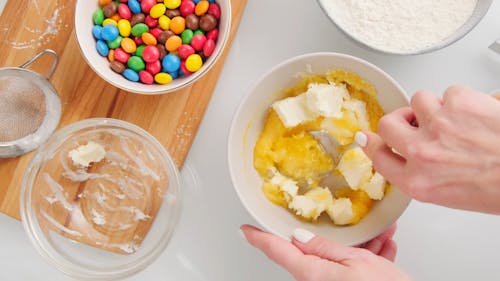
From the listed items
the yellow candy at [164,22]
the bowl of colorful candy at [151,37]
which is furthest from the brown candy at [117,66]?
the yellow candy at [164,22]

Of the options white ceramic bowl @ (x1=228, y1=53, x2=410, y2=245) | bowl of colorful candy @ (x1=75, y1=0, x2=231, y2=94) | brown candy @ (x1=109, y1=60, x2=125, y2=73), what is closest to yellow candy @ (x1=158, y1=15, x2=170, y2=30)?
bowl of colorful candy @ (x1=75, y1=0, x2=231, y2=94)

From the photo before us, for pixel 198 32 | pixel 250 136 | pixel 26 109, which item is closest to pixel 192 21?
pixel 198 32

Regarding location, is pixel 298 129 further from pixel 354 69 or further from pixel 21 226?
pixel 21 226

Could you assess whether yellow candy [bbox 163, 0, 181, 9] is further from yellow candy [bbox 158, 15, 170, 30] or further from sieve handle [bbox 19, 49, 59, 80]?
sieve handle [bbox 19, 49, 59, 80]

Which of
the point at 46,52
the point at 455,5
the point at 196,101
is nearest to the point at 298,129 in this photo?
the point at 196,101

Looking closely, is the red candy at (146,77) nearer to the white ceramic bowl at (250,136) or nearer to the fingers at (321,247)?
the white ceramic bowl at (250,136)
